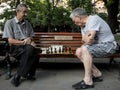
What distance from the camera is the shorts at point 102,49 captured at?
6.89m

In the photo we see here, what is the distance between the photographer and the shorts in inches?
271

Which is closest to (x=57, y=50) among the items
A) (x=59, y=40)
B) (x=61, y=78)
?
(x=59, y=40)

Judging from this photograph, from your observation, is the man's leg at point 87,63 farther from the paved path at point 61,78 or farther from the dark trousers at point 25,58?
the dark trousers at point 25,58

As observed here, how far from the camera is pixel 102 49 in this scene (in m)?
6.96

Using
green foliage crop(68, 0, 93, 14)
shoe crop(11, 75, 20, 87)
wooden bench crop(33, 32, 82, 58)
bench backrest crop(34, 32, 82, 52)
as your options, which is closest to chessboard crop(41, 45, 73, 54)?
wooden bench crop(33, 32, 82, 58)

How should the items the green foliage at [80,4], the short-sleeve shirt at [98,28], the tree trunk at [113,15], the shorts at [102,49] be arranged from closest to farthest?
the short-sleeve shirt at [98,28] → the shorts at [102,49] → the green foliage at [80,4] → the tree trunk at [113,15]

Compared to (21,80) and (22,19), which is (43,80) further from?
(22,19)

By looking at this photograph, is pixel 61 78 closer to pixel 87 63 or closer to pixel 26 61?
pixel 26 61

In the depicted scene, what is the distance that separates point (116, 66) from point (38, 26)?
19.9 ft

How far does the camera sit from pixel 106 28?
7008 millimetres

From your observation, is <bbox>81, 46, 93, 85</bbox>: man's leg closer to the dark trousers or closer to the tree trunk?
the dark trousers


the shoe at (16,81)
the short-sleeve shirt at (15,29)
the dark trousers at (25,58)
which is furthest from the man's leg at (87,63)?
the short-sleeve shirt at (15,29)

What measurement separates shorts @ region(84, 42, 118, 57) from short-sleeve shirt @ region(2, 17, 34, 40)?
57.3 inches

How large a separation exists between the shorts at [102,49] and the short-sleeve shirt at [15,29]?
4.77 feet
